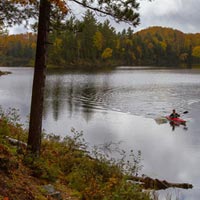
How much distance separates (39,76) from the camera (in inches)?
366

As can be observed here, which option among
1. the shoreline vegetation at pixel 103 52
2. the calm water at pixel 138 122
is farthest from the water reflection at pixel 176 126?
the shoreline vegetation at pixel 103 52

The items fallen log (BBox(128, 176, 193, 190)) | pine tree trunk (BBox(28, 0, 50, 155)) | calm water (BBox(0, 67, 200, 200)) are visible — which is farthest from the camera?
calm water (BBox(0, 67, 200, 200))

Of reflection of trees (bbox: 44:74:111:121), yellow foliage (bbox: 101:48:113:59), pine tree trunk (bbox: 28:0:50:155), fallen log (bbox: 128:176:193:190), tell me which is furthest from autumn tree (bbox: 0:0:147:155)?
yellow foliage (bbox: 101:48:113:59)

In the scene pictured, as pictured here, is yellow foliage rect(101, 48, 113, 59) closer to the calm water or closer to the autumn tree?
the calm water

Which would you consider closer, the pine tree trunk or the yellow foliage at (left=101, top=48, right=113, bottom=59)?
the pine tree trunk

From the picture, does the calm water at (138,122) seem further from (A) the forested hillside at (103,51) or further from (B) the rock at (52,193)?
(A) the forested hillside at (103,51)

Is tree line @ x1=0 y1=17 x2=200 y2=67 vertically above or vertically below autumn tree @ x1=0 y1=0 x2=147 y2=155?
above

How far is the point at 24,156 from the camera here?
30.5ft

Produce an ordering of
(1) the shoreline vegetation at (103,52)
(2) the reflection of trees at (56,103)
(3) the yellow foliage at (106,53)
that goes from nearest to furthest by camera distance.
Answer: (2) the reflection of trees at (56,103), (1) the shoreline vegetation at (103,52), (3) the yellow foliage at (106,53)

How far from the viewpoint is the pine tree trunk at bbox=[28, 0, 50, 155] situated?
29.9 ft

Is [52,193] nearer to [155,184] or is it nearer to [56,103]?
[155,184]

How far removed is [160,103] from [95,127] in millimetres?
17326

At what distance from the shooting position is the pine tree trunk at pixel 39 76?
9.12 m

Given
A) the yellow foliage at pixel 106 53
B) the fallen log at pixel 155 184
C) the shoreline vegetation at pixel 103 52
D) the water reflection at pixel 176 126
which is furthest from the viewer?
the yellow foliage at pixel 106 53
